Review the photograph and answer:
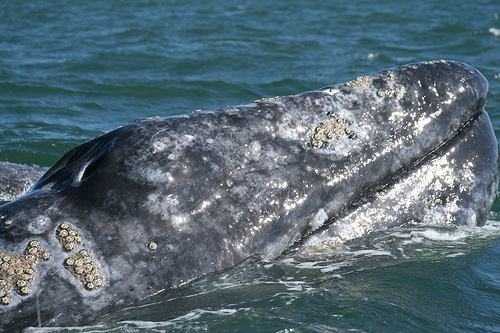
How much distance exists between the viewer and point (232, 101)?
45.6 feet

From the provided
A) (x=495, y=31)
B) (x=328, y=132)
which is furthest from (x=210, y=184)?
(x=495, y=31)

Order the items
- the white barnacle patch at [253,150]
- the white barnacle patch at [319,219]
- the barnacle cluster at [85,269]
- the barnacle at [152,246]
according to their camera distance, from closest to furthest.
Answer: the barnacle cluster at [85,269]
the barnacle at [152,246]
the white barnacle patch at [253,150]
the white barnacle patch at [319,219]

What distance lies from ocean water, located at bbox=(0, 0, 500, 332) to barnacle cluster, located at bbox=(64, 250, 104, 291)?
0.27m

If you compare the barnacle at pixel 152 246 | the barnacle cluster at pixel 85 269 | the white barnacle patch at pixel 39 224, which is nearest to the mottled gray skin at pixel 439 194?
the barnacle at pixel 152 246

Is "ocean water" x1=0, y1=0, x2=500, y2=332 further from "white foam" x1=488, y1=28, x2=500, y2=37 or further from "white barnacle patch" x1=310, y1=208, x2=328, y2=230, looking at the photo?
"white barnacle patch" x1=310, y1=208, x2=328, y2=230

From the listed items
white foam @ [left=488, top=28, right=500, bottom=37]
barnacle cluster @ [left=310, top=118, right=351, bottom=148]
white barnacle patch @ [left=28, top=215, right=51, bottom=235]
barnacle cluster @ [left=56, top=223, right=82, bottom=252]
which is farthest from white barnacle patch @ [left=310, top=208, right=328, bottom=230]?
white foam @ [left=488, top=28, right=500, bottom=37]

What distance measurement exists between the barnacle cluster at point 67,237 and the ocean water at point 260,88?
1.85 feet

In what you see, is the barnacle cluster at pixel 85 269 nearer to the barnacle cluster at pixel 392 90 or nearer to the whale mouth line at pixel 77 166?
the whale mouth line at pixel 77 166

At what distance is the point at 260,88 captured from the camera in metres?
14.9

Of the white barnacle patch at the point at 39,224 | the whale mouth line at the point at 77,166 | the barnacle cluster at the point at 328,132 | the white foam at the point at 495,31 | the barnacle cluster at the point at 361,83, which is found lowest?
the white foam at the point at 495,31

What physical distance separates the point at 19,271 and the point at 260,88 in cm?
1097

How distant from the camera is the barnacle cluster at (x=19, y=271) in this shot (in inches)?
169

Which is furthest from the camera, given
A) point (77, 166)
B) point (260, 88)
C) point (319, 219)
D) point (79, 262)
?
point (260, 88)

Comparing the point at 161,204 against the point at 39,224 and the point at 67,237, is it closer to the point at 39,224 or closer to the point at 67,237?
the point at 67,237
